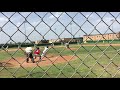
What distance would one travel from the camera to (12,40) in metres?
1.76
